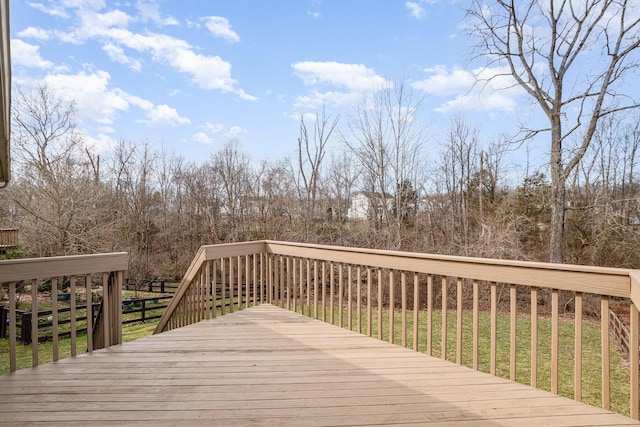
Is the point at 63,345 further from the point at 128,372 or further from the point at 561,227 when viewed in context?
the point at 561,227

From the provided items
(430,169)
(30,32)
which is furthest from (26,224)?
(430,169)

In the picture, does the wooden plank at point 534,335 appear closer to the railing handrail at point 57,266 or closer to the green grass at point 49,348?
the railing handrail at point 57,266

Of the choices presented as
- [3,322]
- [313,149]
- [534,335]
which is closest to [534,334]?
[534,335]

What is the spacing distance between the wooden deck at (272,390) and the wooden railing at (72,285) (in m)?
0.16

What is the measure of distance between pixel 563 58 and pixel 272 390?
11.9m

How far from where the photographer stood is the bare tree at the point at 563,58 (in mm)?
9695

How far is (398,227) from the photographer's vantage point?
1102 cm

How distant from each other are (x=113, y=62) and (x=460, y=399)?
15.1m

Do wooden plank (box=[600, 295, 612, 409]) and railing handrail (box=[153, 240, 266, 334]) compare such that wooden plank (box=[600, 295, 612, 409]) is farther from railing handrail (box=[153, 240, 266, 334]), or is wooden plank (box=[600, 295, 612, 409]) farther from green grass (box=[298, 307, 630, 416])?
railing handrail (box=[153, 240, 266, 334])

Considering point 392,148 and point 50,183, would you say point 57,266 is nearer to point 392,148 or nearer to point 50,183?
point 392,148

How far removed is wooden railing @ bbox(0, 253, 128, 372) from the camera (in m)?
2.78

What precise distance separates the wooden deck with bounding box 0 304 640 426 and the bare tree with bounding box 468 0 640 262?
9.10m

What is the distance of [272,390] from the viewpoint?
8.16 feet

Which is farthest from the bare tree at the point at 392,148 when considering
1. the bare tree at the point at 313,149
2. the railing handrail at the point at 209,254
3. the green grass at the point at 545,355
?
the railing handrail at the point at 209,254
